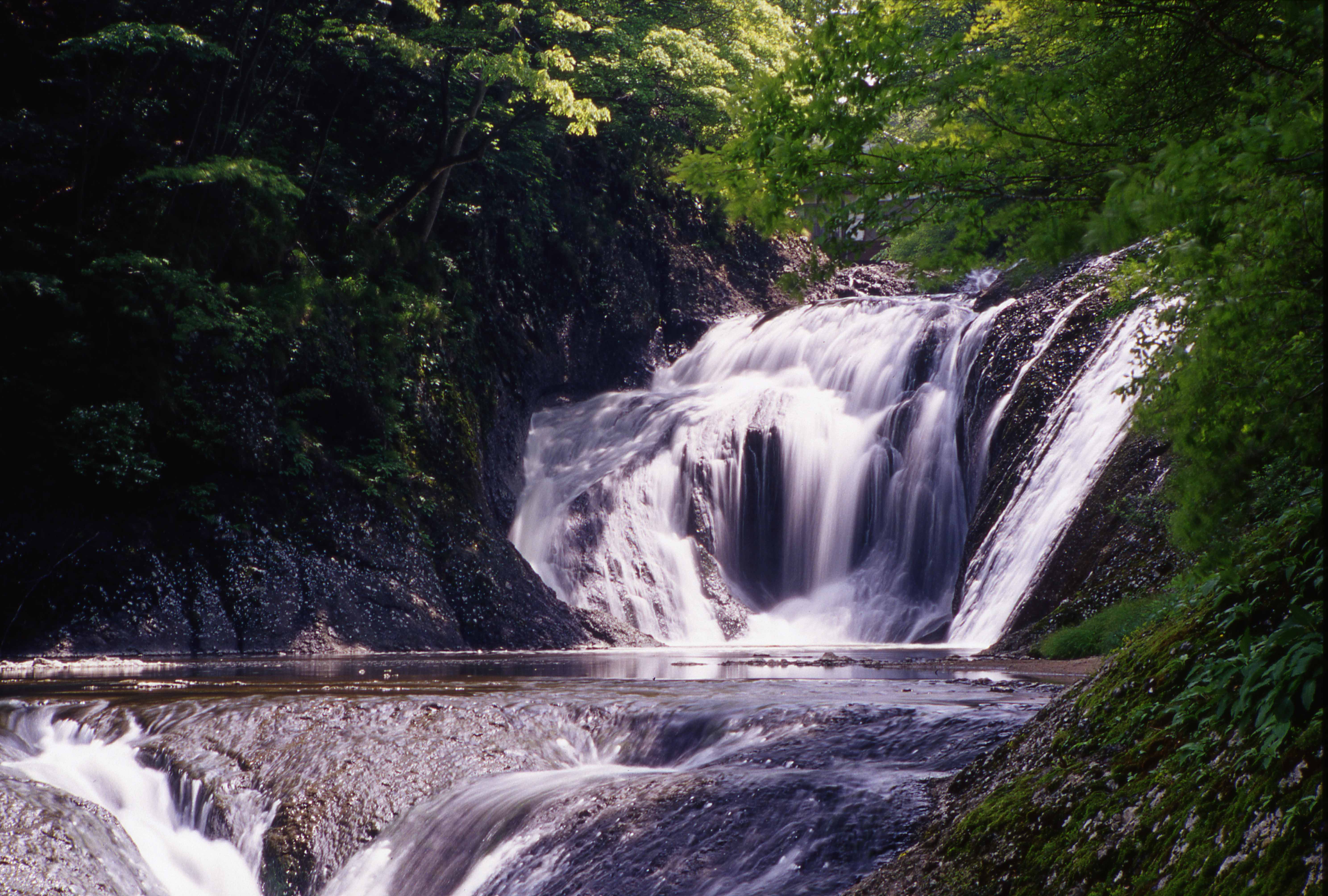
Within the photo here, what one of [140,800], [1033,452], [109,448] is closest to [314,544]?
[109,448]

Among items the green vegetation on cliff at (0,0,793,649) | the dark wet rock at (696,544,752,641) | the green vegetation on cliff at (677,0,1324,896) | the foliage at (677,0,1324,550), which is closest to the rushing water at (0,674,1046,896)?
the green vegetation on cliff at (677,0,1324,896)

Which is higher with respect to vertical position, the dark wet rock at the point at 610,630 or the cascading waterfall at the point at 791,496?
the cascading waterfall at the point at 791,496

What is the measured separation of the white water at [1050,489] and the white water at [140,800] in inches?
408

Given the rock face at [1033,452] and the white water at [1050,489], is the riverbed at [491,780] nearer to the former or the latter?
the rock face at [1033,452]

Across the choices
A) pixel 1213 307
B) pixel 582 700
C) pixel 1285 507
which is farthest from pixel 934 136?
pixel 582 700

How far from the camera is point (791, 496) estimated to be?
72.7ft

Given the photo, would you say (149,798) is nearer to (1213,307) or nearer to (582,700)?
(582,700)

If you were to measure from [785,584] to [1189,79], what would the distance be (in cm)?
1746

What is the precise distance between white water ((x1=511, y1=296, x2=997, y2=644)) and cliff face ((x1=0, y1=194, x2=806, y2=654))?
157 centimetres

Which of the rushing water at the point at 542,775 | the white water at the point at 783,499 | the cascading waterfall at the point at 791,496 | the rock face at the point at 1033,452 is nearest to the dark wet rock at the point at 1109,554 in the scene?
the rock face at the point at 1033,452

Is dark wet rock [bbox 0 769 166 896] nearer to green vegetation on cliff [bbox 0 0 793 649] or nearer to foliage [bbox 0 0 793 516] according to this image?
foliage [bbox 0 0 793 516]

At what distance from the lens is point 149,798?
6605 mm

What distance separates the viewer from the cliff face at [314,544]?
517 inches

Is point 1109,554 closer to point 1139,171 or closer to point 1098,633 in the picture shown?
point 1098,633
